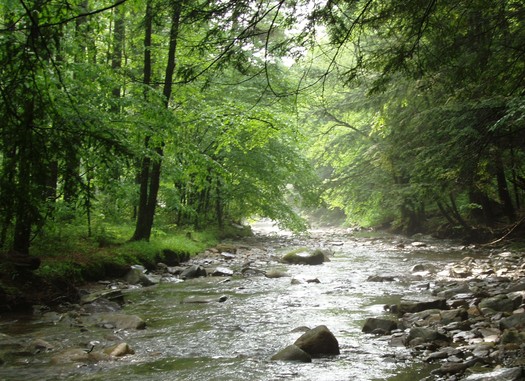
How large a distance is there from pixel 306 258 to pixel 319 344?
942cm

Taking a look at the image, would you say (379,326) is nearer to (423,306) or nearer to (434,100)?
(423,306)

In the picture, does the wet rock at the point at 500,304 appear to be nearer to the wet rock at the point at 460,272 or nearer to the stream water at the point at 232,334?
the stream water at the point at 232,334

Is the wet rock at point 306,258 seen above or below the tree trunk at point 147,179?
below

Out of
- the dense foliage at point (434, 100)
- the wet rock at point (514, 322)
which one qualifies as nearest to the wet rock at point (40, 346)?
the dense foliage at point (434, 100)

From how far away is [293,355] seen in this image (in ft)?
17.1

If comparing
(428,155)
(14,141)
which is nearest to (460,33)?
(428,155)

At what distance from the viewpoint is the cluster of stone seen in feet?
14.8

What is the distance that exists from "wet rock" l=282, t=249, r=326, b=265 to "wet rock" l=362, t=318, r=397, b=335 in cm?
827

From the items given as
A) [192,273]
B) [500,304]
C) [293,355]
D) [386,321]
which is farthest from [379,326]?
[192,273]

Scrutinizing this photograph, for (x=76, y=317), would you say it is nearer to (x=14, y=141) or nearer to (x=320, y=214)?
(x=14, y=141)

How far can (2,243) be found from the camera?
781cm

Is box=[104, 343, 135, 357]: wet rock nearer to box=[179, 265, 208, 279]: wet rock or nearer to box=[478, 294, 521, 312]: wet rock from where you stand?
box=[478, 294, 521, 312]: wet rock

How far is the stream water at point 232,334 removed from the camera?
4.75 metres

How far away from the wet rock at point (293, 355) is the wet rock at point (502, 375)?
1.71m
